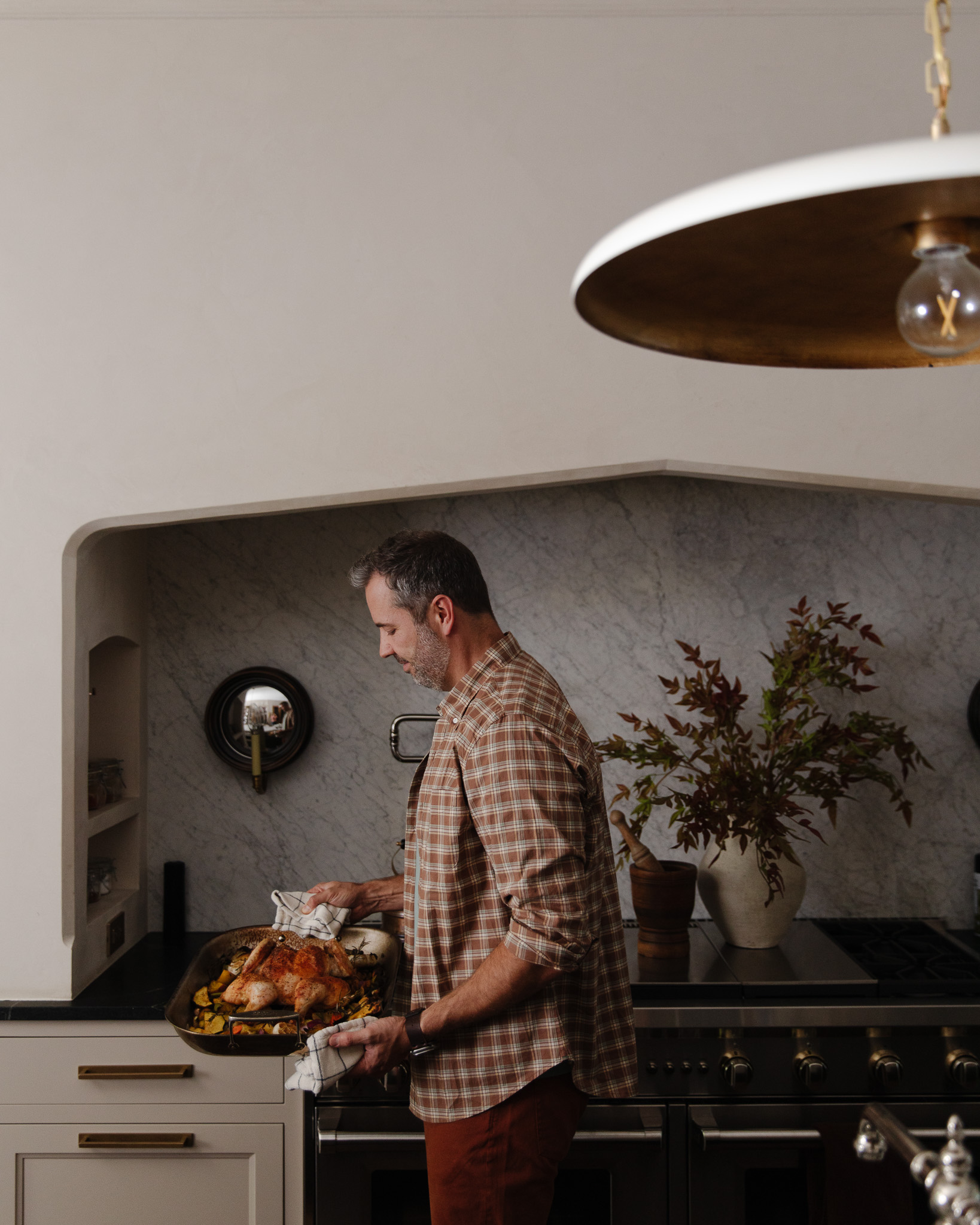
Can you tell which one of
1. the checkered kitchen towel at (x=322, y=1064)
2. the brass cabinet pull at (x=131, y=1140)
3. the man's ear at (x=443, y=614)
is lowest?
the brass cabinet pull at (x=131, y=1140)

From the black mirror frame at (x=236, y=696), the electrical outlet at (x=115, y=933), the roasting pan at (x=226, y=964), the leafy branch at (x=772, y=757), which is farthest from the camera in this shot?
the black mirror frame at (x=236, y=696)

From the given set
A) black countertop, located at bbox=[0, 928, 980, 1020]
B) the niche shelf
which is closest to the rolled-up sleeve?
Answer: black countertop, located at bbox=[0, 928, 980, 1020]

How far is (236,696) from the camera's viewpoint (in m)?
2.79

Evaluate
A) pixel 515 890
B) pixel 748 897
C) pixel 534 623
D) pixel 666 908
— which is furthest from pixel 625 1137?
pixel 534 623

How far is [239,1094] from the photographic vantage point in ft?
7.28

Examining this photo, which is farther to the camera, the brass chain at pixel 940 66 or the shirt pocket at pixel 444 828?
the shirt pocket at pixel 444 828

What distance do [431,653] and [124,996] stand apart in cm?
114

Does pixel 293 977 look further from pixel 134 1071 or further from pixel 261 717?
pixel 261 717

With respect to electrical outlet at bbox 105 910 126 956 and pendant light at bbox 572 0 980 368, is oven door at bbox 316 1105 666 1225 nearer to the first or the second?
electrical outlet at bbox 105 910 126 956

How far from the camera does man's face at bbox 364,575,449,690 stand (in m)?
1.74

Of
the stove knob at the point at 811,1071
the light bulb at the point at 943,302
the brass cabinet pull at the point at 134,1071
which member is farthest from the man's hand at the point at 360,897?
the light bulb at the point at 943,302

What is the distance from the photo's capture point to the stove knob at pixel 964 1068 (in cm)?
212

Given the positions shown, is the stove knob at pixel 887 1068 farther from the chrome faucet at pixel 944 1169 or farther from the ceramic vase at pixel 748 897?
the chrome faucet at pixel 944 1169

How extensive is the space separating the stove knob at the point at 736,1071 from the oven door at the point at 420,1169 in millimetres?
163
